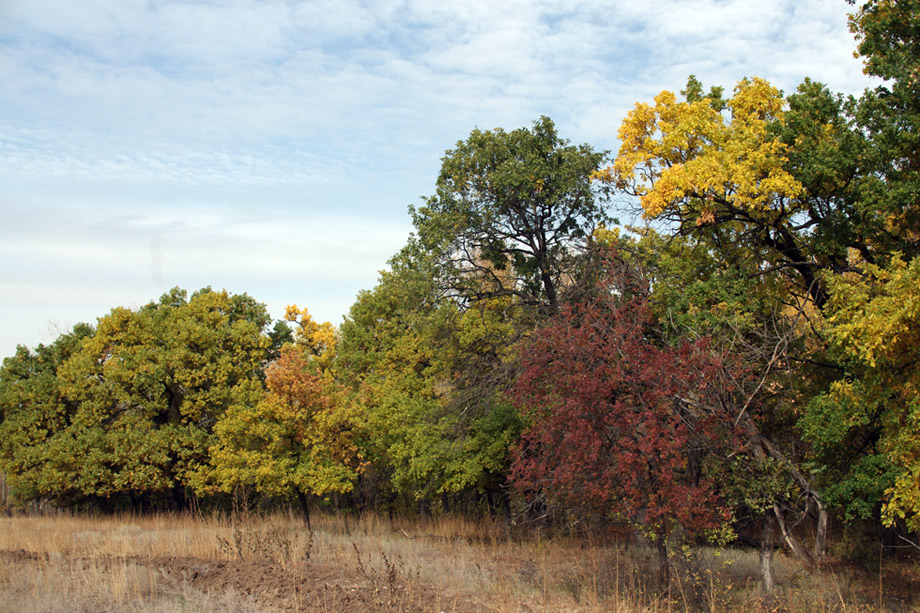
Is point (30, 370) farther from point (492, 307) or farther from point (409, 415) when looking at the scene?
point (492, 307)

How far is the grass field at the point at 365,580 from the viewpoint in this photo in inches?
363

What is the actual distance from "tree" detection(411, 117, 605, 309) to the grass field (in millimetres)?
7336

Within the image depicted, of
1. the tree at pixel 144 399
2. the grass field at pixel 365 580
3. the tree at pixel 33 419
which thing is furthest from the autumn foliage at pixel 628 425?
the tree at pixel 33 419

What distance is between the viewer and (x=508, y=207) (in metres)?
19.2

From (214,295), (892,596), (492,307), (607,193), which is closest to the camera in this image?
(892,596)

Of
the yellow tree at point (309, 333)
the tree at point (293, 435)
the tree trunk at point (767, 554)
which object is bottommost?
the tree trunk at point (767, 554)

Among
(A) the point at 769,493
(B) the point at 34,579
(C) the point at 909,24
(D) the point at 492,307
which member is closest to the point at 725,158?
(C) the point at 909,24

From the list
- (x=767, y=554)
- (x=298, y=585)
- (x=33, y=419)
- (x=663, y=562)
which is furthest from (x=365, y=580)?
(x=33, y=419)

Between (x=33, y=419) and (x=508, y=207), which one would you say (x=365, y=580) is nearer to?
(x=508, y=207)

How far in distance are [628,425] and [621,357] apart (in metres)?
1.16

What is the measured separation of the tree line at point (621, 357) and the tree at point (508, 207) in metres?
0.08

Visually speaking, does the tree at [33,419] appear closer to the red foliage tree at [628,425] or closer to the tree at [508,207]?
the tree at [508,207]

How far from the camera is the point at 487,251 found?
20.3m

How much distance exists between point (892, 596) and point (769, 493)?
18.8 feet
